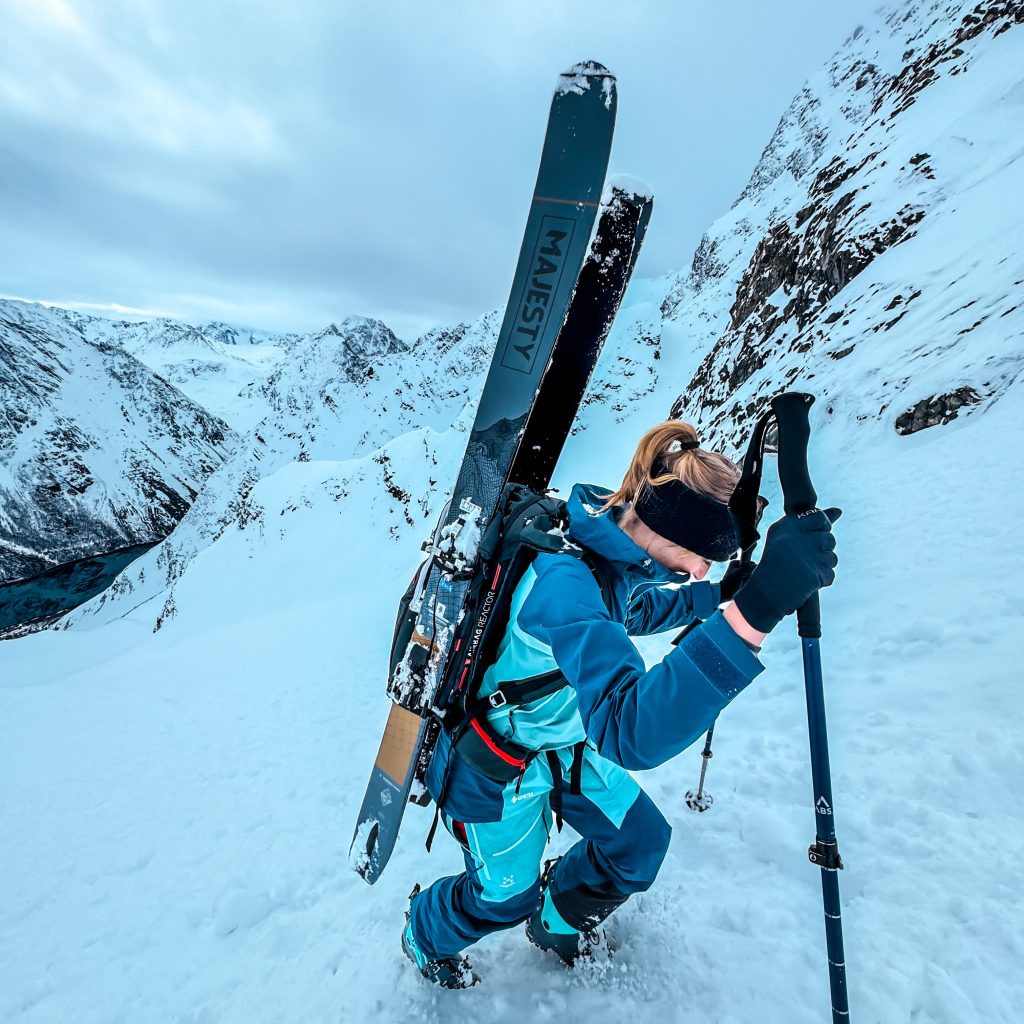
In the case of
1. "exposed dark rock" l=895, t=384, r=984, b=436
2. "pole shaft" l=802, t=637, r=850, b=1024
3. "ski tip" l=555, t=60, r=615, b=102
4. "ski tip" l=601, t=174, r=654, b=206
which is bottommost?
"pole shaft" l=802, t=637, r=850, b=1024

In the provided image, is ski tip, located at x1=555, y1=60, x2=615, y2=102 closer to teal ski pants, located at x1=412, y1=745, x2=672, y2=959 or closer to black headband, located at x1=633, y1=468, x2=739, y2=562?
black headband, located at x1=633, y1=468, x2=739, y2=562

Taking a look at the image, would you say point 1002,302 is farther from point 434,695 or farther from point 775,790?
point 434,695

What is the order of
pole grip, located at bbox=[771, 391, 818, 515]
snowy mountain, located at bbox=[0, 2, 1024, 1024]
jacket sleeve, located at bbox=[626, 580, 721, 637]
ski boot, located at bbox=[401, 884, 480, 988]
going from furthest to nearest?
jacket sleeve, located at bbox=[626, 580, 721, 637] < ski boot, located at bbox=[401, 884, 480, 988] < snowy mountain, located at bbox=[0, 2, 1024, 1024] < pole grip, located at bbox=[771, 391, 818, 515]

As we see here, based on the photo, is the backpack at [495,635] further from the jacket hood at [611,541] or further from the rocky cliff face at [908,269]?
the rocky cliff face at [908,269]

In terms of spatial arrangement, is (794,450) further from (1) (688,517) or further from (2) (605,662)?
(2) (605,662)

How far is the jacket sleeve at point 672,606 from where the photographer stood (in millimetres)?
2703

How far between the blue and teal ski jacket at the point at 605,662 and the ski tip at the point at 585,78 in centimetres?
302

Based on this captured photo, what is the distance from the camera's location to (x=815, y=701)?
1.89 meters

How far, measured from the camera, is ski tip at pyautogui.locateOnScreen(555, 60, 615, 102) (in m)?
3.42

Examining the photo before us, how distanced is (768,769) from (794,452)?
114 inches

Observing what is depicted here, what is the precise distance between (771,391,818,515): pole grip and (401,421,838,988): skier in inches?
2.9

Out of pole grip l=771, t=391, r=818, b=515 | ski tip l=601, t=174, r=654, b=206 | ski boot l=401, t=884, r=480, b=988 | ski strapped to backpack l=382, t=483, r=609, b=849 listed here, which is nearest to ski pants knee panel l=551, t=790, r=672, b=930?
ski strapped to backpack l=382, t=483, r=609, b=849

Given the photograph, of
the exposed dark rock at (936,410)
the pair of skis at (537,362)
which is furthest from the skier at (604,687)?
the exposed dark rock at (936,410)

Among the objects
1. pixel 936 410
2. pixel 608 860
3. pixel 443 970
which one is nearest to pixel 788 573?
pixel 608 860
